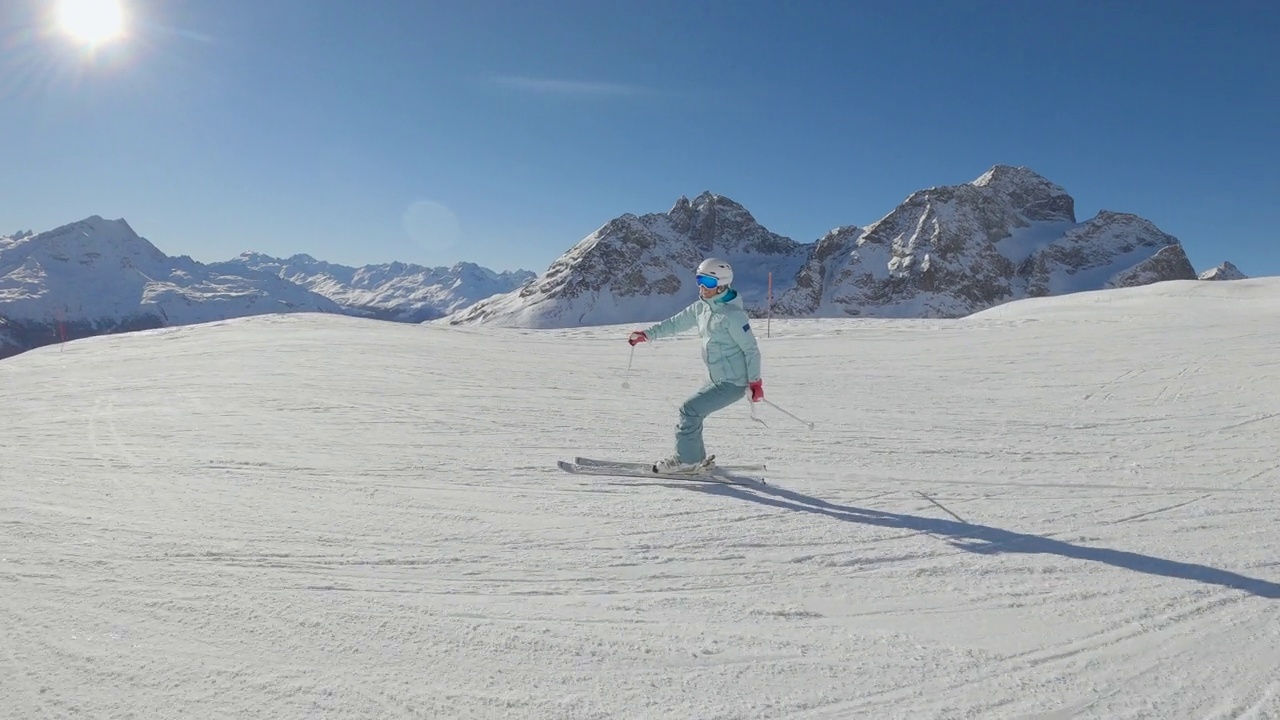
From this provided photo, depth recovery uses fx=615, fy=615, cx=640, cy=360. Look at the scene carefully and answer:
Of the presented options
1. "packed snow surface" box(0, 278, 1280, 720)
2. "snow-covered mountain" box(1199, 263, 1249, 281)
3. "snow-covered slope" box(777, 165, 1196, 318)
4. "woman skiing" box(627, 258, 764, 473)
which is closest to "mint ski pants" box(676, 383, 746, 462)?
"woman skiing" box(627, 258, 764, 473)

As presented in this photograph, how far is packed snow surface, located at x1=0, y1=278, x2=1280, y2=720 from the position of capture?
102 inches

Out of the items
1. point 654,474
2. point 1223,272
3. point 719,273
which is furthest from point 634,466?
point 1223,272

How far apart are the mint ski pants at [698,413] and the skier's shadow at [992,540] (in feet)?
1.41

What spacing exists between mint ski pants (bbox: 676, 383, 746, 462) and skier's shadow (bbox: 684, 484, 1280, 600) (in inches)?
16.9

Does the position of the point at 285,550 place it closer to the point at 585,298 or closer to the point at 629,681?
the point at 629,681

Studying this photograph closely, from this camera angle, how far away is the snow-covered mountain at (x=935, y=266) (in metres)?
166

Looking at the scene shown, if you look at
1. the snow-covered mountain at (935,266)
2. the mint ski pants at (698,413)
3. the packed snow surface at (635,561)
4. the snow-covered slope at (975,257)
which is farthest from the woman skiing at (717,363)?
the snow-covered mountain at (935,266)

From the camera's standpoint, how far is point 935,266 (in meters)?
166

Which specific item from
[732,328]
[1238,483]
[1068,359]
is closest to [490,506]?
[732,328]

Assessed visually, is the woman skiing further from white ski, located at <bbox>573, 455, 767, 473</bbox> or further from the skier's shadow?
the skier's shadow

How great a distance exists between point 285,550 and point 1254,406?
10459 mm

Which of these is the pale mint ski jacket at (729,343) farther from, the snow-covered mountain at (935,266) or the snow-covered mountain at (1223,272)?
the snow-covered mountain at (1223,272)

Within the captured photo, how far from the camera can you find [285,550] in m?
3.82

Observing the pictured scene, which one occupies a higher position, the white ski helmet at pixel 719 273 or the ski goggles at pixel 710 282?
the white ski helmet at pixel 719 273
